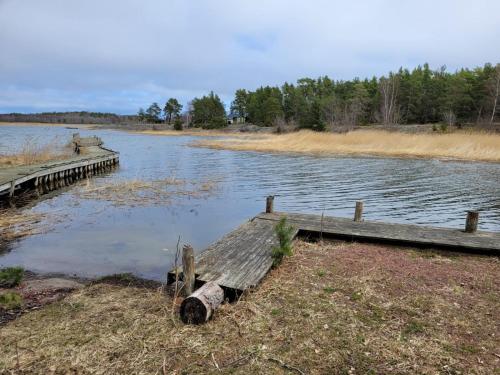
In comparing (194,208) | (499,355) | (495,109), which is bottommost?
(194,208)

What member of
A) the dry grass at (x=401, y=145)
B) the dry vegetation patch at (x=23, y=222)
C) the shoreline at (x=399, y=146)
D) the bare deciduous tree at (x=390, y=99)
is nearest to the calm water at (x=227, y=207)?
the dry vegetation patch at (x=23, y=222)

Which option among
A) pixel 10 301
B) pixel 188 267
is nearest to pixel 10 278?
pixel 10 301

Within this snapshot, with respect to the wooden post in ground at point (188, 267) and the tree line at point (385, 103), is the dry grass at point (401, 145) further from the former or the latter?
the wooden post in ground at point (188, 267)

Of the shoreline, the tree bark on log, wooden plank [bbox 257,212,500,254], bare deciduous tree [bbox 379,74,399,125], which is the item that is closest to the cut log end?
the tree bark on log

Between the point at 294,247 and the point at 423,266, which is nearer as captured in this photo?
the point at 423,266

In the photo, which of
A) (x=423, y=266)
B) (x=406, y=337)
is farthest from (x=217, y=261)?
(x=423, y=266)

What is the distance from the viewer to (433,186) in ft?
58.5

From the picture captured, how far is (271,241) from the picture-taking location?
7828 mm

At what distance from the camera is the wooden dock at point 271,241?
604 centimetres

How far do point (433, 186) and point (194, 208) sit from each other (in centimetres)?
1144

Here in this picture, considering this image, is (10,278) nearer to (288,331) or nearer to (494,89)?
(288,331)

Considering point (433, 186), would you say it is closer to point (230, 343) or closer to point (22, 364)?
point (230, 343)

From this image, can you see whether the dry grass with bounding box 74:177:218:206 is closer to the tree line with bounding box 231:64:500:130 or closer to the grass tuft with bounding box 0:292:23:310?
the grass tuft with bounding box 0:292:23:310

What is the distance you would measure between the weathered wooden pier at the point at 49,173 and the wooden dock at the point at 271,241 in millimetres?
9429
